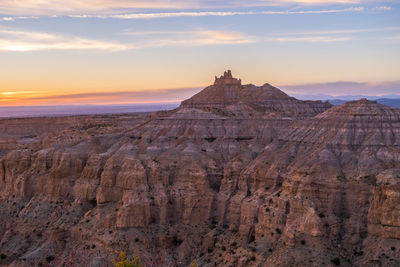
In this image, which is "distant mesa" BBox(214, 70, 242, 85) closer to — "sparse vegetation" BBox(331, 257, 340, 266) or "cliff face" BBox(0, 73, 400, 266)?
"cliff face" BBox(0, 73, 400, 266)

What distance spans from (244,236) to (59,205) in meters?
27.7

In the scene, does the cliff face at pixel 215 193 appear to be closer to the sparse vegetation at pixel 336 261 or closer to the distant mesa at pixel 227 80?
the sparse vegetation at pixel 336 261

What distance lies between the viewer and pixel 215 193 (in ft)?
220

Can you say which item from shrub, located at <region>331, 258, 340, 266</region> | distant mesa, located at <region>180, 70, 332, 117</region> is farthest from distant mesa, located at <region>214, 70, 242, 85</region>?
shrub, located at <region>331, 258, 340, 266</region>

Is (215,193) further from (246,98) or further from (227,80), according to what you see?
(227,80)

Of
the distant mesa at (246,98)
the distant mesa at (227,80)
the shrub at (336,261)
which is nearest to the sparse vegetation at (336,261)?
the shrub at (336,261)

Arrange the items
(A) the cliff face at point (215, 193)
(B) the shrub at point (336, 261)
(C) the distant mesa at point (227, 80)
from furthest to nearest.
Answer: (C) the distant mesa at point (227, 80), (A) the cliff face at point (215, 193), (B) the shrub at point (336, 261)

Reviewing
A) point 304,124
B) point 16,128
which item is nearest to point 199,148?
point 304,124

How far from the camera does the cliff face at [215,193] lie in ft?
177

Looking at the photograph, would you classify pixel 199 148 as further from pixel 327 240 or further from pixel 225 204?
pixel 327 240

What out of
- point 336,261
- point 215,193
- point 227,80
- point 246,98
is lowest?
point 336,261

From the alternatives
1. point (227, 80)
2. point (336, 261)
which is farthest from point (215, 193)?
point (227, 80)

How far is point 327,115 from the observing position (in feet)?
232

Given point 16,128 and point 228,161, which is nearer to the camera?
point 228,161
